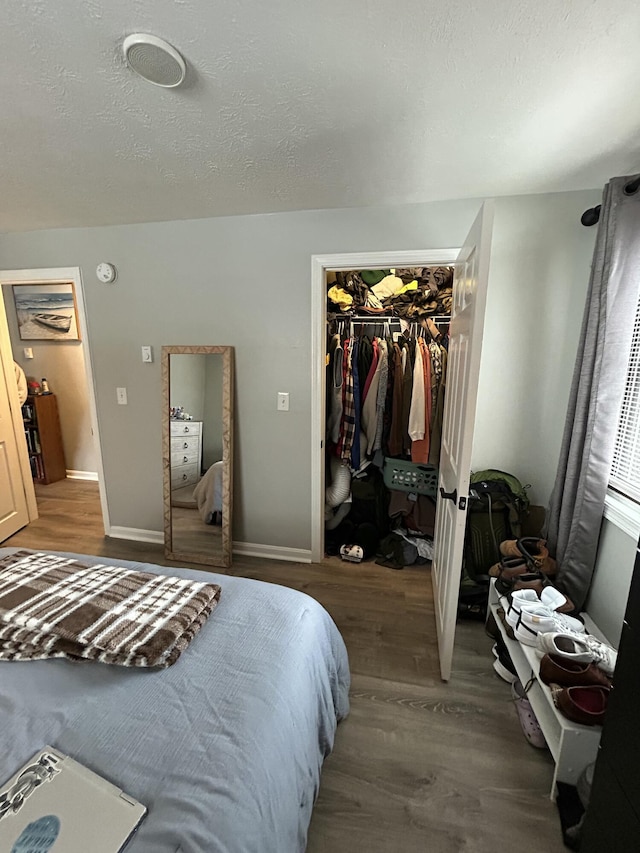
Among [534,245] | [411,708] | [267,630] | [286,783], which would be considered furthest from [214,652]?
[534,245]

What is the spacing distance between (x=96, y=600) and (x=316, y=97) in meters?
1.70

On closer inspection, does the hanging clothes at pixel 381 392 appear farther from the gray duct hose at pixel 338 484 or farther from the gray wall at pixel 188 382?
the gray wall at pixel 188 382

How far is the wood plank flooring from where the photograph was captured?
3.56 feet

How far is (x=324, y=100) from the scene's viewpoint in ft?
3.65

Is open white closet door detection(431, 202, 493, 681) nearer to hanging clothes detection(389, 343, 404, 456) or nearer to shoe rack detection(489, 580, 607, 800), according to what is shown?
shoe rack detection(489, 580, 607, 800)

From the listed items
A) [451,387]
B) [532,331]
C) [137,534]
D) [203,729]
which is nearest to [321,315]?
[451,387]

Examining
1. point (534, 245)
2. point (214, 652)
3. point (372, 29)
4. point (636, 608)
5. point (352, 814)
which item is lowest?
point (352, 814)

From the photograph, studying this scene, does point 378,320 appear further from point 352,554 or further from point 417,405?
point 352,554

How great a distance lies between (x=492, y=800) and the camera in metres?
1.16

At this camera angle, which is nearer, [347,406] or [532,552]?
[532,552]

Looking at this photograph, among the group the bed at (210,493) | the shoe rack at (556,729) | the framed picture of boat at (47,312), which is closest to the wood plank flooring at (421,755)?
the shoe rack at (556,729)

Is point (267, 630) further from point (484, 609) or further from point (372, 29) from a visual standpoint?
point (372, 29)

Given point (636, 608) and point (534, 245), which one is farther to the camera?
point (534, 245)

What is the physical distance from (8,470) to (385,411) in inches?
116
